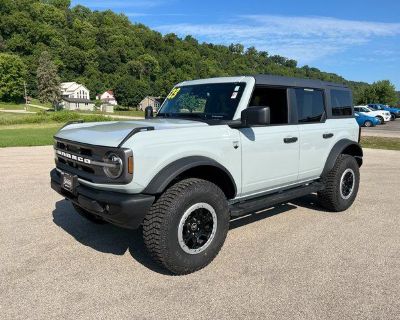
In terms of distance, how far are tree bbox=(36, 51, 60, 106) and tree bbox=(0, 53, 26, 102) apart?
4249 mm

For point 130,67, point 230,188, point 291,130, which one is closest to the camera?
point 230,188

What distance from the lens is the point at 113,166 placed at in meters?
3.17

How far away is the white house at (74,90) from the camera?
10225 centimetres

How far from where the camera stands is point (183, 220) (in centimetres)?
343

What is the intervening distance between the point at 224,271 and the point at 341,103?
345cm

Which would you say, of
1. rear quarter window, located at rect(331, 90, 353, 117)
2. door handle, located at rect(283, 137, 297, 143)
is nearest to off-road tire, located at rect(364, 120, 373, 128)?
rear quarter window, located at rect(331, 90, 353, 117)

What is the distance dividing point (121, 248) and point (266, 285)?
1762mm

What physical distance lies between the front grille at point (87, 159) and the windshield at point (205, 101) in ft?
4.61

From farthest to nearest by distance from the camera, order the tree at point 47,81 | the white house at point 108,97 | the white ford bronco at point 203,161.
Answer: the white house at point 108,97, the tree at point 47,81, the white ford bronco at point 203,161

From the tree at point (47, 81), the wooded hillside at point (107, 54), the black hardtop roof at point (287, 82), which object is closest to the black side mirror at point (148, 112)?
the black hardtop roof at point (287, 82)

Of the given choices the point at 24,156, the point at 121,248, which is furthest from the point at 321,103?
the point at 24,156

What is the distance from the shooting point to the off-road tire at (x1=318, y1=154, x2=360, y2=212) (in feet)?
17.4

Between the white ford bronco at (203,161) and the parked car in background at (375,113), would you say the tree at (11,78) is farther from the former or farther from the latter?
the white ford bronco at (203,161)

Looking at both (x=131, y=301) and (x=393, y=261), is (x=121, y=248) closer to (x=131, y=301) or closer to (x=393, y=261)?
(x=131, y=301)
